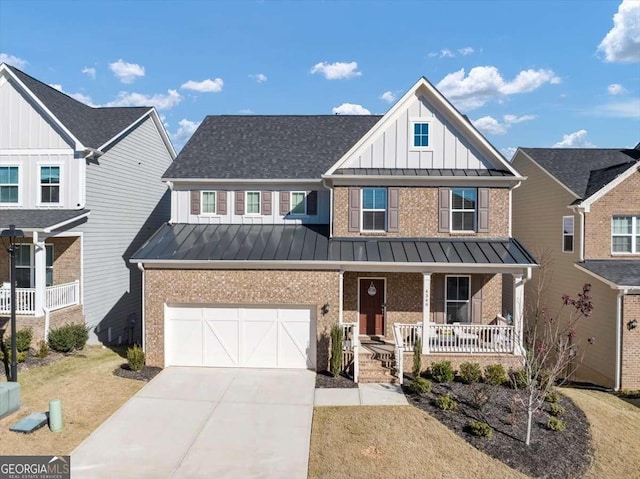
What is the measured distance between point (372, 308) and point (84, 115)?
53.5ft

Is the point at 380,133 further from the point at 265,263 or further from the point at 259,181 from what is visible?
the point at 265,263

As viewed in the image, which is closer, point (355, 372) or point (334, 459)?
point (334, 459)

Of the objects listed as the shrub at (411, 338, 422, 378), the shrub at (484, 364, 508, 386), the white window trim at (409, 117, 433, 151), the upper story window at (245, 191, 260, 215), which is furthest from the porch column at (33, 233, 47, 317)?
the shrub at (484, 364, 508, 386)

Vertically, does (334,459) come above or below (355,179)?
below

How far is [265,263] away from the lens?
14.9 m

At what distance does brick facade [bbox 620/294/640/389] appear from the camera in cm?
1513

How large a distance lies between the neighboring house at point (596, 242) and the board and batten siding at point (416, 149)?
18.2ft

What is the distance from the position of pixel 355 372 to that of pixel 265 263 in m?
4.76

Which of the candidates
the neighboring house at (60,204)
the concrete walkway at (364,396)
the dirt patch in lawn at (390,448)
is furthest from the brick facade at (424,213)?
the neighboring house at (60,204)

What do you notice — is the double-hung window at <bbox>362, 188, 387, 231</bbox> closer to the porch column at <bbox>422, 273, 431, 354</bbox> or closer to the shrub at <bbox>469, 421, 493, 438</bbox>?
the porch column at <bbox>422, 273, 431, 354</bbox>

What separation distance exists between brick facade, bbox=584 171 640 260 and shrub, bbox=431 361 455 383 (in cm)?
856

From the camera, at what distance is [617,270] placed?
1666cm

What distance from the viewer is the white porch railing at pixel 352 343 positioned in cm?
1410

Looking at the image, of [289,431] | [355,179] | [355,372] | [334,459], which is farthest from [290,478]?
[355,179]
